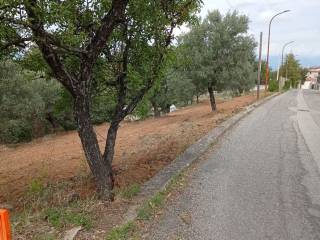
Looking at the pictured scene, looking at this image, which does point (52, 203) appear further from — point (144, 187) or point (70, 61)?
point (70, 61)

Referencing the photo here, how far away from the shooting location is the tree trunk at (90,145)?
732 centimetres

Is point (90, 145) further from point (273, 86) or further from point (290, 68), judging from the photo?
point (290, 68)

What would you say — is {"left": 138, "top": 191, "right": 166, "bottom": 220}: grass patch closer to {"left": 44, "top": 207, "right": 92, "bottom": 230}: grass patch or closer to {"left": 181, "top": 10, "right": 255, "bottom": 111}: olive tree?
{"left": 44, "top": 207, "right": 92, "bottom": 230}: grass patch

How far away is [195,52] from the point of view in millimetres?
25484

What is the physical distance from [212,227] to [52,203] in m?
3.17

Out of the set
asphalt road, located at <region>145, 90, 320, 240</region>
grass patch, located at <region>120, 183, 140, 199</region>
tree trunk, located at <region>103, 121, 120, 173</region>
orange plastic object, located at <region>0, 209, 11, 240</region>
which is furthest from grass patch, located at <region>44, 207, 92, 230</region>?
tree trunk, located at <region>103, 121, 120, 173</region>

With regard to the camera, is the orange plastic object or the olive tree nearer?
the orange plastic object

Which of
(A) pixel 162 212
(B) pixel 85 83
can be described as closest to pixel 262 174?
(A) pixel 162 212

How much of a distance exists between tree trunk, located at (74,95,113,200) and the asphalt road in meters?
1.57

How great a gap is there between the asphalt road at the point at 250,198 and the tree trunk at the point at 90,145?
5.14 ft

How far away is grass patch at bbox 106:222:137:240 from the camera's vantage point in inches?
198

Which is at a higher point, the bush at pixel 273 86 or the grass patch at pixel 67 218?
the grass patch at pixel 67 218

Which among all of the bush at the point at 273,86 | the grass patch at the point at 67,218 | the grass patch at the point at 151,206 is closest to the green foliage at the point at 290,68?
the bush at the point at 273,86

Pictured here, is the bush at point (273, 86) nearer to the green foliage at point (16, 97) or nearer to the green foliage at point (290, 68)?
the green foliage at point (290, 68)
